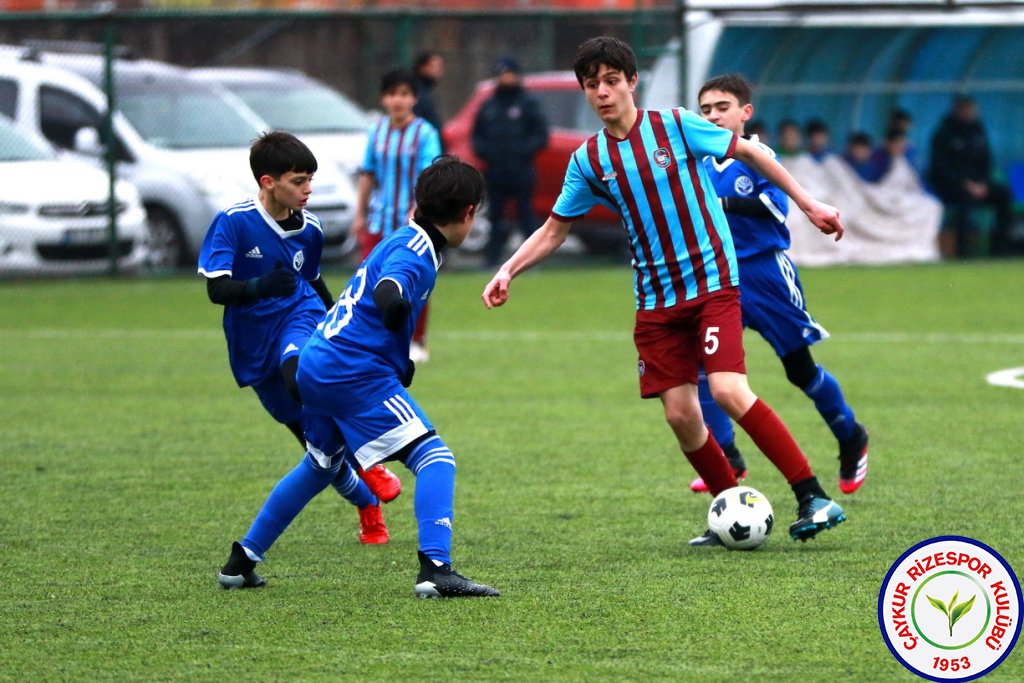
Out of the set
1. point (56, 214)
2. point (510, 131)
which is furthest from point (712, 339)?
point (56, 214)

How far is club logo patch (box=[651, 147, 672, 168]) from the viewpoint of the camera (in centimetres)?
564

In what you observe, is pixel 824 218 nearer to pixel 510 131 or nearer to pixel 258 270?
pixel 258 270

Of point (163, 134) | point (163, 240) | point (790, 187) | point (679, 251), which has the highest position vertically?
point (790, 187)

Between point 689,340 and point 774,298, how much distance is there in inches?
39.3

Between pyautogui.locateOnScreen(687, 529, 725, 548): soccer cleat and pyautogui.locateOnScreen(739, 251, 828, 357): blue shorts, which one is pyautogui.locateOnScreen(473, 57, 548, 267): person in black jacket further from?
pyautogui.locateOnScreen(687, 529, 725, 548): soccer cleat

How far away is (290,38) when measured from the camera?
19312 millimetres

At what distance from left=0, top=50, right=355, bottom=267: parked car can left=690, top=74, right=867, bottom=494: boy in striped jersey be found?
9.75m

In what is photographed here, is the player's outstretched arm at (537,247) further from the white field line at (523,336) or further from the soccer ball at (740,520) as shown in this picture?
the white field line at (523,336)

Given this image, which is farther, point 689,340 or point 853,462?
point 853,462

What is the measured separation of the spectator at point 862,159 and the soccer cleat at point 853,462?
12023 mm

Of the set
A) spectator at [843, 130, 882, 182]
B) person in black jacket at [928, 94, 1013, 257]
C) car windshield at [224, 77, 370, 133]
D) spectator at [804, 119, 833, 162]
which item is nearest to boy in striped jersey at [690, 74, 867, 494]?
car windshield at [224, 77, 370, 133]

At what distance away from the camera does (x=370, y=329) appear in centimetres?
510

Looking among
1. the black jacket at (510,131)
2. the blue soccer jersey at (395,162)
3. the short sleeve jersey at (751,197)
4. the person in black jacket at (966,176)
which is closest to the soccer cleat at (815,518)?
the short sleeve jersey at (751,197)

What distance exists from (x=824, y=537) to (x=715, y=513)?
477 millimetres
